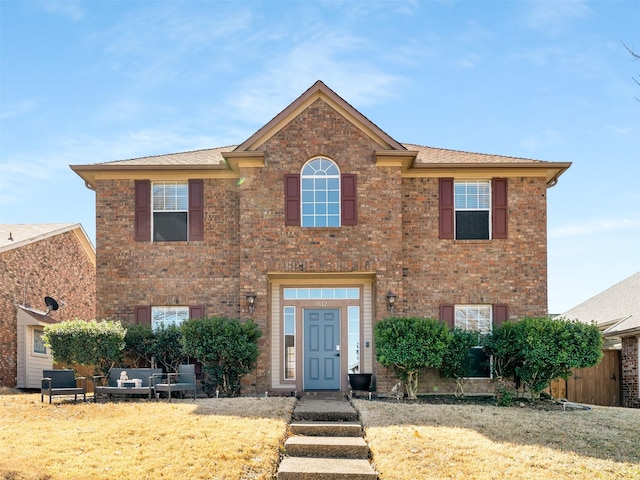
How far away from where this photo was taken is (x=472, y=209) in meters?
19.8

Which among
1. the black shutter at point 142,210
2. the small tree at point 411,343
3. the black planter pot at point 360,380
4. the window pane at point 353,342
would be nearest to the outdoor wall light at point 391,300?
the small tree at point 411,343

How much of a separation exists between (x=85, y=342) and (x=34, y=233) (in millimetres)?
9789

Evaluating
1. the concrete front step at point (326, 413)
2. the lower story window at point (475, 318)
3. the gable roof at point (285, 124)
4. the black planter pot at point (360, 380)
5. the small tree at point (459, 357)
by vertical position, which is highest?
the gable roof at point (285, 124)

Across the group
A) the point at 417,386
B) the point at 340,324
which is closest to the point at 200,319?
the point at 340,324

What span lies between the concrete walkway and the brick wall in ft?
34.4

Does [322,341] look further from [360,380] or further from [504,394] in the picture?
[504,394]

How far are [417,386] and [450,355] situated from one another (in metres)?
1.19

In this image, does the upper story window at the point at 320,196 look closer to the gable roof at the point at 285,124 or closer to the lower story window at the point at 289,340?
the gable roof at the point at 285,124

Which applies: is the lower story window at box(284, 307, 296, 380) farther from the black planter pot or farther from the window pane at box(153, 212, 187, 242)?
the window pane at box(153, 212, 187, 242)

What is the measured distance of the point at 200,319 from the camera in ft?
59.9

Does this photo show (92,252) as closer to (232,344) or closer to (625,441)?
(232,344)

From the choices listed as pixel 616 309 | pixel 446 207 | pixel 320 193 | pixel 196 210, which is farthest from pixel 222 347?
pixel 616 309

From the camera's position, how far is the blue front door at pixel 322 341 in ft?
63.9

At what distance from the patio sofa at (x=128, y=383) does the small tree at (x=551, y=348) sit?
836cm
